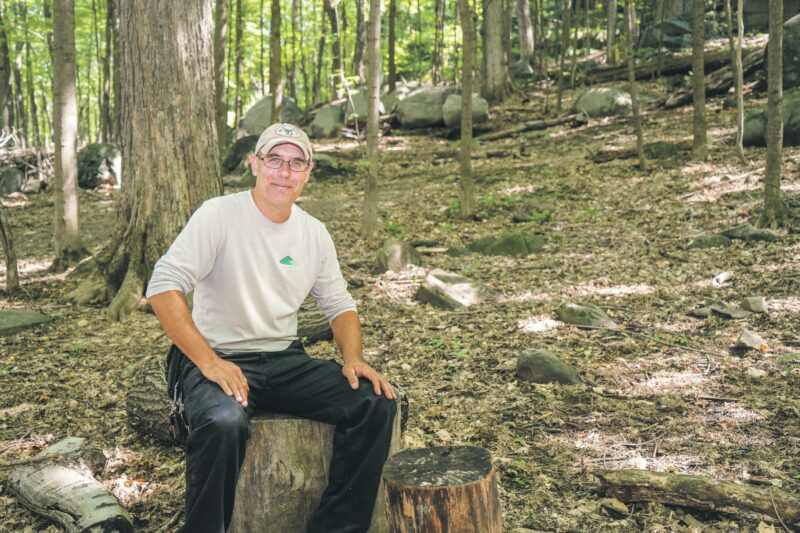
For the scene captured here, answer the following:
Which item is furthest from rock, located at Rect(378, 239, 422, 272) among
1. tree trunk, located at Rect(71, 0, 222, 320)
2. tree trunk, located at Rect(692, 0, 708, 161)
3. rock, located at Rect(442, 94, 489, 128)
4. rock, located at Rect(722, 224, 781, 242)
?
rock, located at Rect(442, 94, 489, 128)

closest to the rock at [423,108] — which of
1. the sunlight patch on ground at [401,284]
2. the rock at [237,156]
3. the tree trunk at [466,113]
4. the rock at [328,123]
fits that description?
the rock at [328,123]

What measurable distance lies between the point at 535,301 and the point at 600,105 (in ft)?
36.1

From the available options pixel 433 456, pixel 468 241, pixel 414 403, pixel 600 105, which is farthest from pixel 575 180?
pixel 433 456

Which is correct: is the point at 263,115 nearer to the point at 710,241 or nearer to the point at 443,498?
the point at 710,241

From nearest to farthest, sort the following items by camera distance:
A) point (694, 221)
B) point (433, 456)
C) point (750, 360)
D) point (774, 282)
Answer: point (433, 456)
point (750, 360)
point (774, 282)
point (694, 221)

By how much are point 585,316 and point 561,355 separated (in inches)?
33.9

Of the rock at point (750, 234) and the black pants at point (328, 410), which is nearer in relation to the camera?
the black pants at point (328, 410)

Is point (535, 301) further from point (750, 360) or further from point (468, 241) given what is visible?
point (468, 241)

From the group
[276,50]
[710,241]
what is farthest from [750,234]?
[276,50]

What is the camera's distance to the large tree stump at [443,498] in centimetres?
270

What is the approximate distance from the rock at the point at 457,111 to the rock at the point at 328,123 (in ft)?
11.1

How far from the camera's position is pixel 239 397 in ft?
9.86

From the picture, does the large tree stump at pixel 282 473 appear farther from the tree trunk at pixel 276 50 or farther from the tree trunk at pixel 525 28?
the tree trunk at pixel 525 28

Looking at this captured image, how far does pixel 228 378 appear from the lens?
3.02 metres
